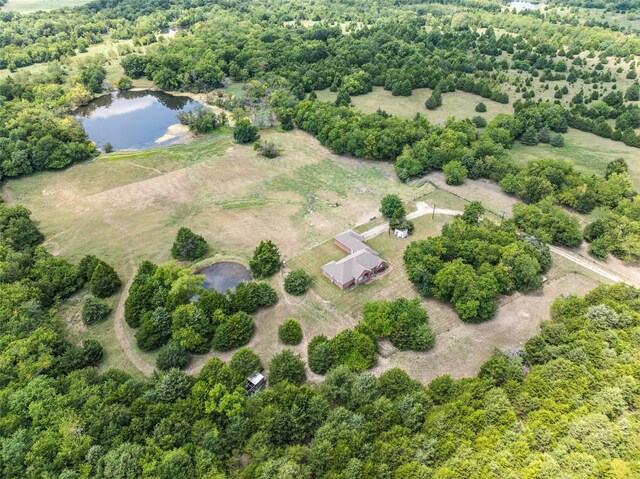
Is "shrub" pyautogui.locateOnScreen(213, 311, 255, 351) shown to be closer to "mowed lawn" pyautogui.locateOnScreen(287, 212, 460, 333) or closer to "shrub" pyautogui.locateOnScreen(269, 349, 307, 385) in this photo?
"shrub" pyautogui.locateOnScreen(269, 349, 307, 385)

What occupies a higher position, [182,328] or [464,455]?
[464,455]

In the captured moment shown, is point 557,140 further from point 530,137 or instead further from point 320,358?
point 320,358

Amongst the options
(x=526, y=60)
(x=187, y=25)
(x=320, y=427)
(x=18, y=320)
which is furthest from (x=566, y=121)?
(x=187, y=25)

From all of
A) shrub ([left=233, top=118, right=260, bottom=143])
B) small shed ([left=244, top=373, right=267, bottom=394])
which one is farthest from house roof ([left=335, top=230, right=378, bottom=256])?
shrub ([left=233, top=118, right=260, bottom=143])

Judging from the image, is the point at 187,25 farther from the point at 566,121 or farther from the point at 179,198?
the point at 566,121

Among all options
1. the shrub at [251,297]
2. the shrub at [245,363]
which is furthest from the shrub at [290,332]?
the shrub at [251,297]

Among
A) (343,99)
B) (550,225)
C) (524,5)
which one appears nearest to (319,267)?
(550,225)

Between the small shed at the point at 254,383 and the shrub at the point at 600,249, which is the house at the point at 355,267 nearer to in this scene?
the small shed at the point at 254,383
